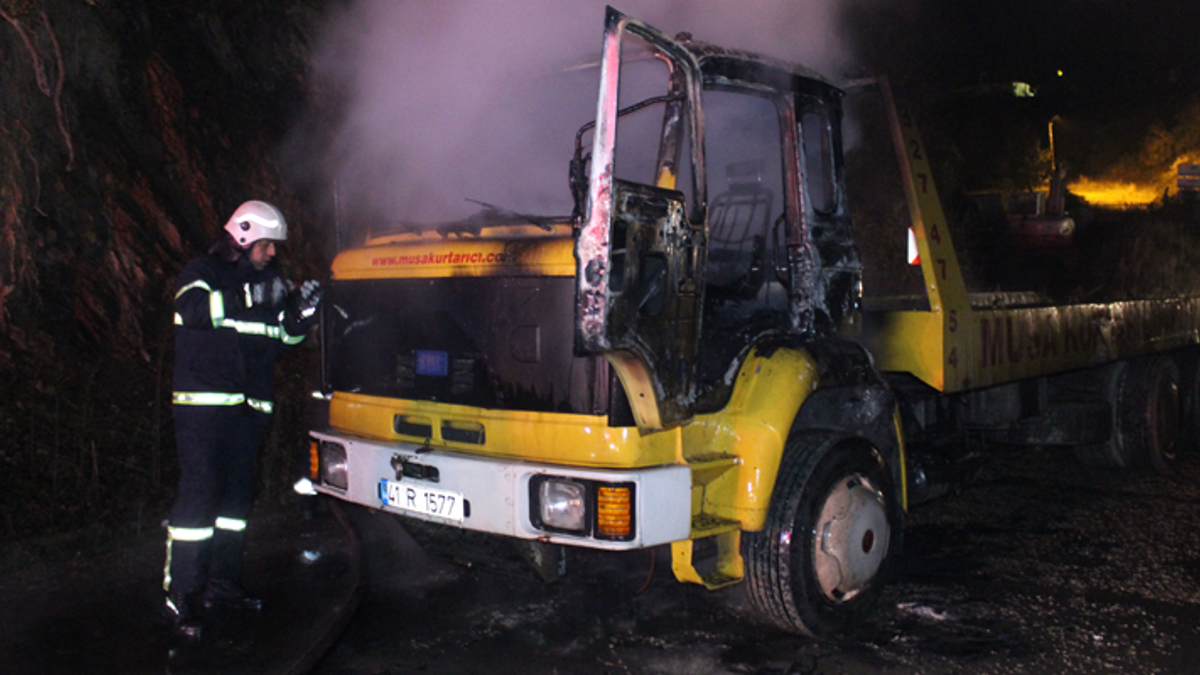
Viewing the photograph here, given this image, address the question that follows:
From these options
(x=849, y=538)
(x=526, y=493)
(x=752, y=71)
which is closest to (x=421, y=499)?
(x=526, y=493)

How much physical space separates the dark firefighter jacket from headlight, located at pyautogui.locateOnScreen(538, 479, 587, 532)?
1677 millimetres

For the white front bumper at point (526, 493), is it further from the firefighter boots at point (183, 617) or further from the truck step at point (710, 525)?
the firefighter boots at point (183, 617)

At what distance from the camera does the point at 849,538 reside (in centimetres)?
404

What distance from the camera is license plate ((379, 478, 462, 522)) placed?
142 inches

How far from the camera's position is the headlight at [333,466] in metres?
4.10


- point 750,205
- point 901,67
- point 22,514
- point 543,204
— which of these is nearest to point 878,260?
point 750,205

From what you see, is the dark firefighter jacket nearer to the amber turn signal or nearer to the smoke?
the smoke

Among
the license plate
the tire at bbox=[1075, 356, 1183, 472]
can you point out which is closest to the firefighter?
the license plate

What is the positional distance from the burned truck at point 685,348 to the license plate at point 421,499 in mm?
12

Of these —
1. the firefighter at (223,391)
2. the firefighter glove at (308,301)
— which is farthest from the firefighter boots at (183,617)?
the firefighter glove at (308,301)

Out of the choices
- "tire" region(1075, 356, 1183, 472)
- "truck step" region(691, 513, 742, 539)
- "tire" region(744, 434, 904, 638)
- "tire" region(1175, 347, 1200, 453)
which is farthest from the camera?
"tire" region(1175, 347, 1200, 453)

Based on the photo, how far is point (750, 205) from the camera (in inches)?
173

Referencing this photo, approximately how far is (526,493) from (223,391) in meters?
1.63

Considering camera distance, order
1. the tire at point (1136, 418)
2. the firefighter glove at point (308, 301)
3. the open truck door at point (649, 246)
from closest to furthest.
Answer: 1. the open truck door at point (649, 246)
2. the firefighter glove at point (308, 301)
3. the tire at point (1136, 418)
